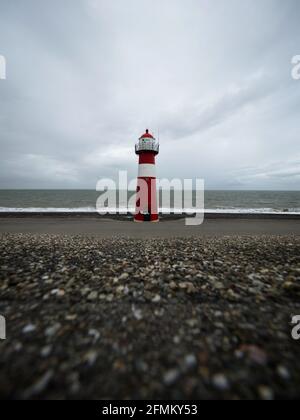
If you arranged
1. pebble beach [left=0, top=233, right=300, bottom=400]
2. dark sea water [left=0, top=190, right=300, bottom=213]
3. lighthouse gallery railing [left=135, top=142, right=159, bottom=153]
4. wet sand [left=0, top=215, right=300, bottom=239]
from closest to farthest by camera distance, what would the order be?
1. pebble beach [left=0, top=233, right=300, bottom=400]
2. wet sand [left=0, top=215, right=300, bottom=239]
3. lighthouse gallery railing [left=135, top=142, right=159, bottom=153]
4. dark sea water [left=0, top=190, right=300, bottom=213]

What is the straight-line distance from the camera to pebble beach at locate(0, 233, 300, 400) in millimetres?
1438

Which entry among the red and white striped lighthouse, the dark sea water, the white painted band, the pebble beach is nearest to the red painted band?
the red and white striped lighthouse

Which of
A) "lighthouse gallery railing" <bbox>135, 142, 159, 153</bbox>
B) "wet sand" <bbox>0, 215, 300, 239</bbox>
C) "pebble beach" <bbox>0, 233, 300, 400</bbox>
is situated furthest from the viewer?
"lighthouse gallery railing" <bbox>135, 142, 159, 153</bbox>

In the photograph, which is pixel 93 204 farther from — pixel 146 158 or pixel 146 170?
pixel 146 158

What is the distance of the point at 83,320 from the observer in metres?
2.23

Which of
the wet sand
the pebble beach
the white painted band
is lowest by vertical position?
the wet sand

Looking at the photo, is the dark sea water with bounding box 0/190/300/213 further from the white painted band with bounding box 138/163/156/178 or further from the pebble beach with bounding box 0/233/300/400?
the pebble beach with bounding box 0/233/300/400

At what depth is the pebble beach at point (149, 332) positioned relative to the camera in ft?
4.72

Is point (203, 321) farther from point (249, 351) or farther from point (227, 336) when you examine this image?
point (249, 351)

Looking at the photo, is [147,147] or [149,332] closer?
[149,332]

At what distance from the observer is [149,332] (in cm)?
205

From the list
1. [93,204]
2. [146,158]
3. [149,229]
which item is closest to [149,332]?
[149,229]

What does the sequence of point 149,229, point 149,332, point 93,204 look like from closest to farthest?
point 149,332 → point 149,229 → point 93,204

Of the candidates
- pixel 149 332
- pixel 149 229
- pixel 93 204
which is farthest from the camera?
pixel 93 204
